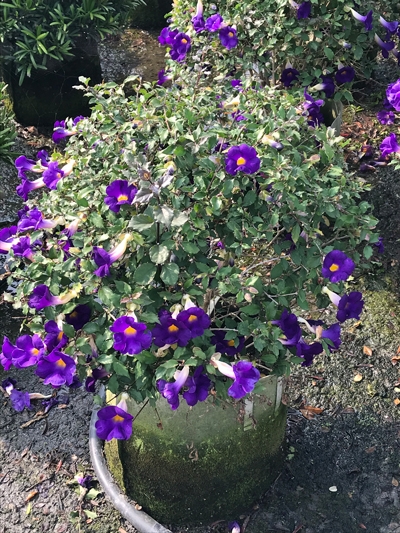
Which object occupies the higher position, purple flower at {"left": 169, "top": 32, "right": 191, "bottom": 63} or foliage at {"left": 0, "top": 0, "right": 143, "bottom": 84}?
purple flower at {"left": 169, "top": 32, "right": 191, "bottom": 63}

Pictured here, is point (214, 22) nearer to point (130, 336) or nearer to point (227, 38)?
point (227, 38)

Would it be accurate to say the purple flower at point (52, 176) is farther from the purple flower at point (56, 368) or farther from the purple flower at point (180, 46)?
the purple flower at point (180, 46)

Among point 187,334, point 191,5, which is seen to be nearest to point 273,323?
point 187,334

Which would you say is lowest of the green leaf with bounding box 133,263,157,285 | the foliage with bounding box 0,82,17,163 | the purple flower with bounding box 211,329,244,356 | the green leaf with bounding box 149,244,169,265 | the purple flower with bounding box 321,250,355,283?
the foliage with bounding box 0,82,17,163

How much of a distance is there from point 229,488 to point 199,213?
1149mm

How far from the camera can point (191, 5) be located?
3477 mm

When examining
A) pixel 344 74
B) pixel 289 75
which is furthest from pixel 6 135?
pixel 344 74

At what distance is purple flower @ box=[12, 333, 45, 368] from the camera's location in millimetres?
1821

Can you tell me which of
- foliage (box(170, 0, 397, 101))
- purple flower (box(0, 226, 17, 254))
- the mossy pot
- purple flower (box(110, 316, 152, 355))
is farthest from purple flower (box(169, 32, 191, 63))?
A: purple flower (box(110, 316, 152, 355))

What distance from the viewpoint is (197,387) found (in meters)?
1.79

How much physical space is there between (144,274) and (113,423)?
44cm

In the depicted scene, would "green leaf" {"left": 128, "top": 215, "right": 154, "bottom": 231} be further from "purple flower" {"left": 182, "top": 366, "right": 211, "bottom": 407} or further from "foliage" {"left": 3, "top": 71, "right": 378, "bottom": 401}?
"purple flower" {"left": 182, "top": 366, "right": 211, "bottom": 407}

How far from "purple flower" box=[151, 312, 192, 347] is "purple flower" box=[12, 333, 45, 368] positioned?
14.6 inches

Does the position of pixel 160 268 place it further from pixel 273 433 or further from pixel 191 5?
pixel 191 5
